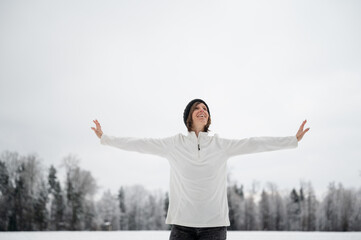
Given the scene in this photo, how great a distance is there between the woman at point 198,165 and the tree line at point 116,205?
1828 cm

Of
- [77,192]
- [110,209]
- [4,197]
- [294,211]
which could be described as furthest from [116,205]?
[294,211]

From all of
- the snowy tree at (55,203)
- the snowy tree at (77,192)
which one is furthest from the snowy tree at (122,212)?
the snowy tree at (55,203)

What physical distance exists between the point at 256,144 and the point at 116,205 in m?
26.9

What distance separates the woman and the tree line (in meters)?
Result: 18.3

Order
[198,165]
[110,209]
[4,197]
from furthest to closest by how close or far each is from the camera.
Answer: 1. [110,209]
2. [4,197]
3. [198,165]

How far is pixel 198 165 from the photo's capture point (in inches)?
107

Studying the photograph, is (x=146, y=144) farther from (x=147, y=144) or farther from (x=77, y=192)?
(x=77, y=192)

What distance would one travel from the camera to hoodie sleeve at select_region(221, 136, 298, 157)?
2.90 m

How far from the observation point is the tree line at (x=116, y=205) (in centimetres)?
2089

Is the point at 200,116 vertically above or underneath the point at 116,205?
above

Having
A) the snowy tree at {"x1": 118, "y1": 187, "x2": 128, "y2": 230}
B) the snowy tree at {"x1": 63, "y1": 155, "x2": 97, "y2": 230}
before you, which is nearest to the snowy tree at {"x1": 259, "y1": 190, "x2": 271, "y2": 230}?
the snowy tree at {"x1": 118, "y1": 187, "x2": 128, "y2": 230}

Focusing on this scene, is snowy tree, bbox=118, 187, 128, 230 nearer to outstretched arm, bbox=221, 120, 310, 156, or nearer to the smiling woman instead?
the smiling woman

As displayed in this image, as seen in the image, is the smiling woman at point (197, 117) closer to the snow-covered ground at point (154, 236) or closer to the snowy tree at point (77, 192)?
the snow-covered ground at point (154, 236)

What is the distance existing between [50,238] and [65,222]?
13.0 m
